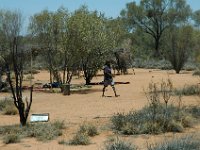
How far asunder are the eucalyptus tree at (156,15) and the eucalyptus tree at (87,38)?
Result: 43328mm

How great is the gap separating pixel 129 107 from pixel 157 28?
194ft

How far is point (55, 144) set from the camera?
1245 centimetres

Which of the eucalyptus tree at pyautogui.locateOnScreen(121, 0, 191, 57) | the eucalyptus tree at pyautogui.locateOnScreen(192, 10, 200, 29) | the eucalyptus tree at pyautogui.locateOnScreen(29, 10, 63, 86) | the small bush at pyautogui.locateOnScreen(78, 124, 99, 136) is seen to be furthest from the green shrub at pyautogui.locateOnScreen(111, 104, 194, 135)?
the eucalyptus tree at pyautogui.locateOnScreen(192, 10, 200, 29)

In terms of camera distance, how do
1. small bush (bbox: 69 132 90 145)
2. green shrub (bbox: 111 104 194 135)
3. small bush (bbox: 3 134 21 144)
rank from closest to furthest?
small bush (bbox: 69 132 90 145) → small bush (bbox: 3 134 21 144) → green shrub (bbox: 111 104 194 135)

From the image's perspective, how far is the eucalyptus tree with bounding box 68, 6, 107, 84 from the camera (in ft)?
96.9

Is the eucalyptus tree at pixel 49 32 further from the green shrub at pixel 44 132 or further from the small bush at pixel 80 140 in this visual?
the small bush at pixel 80 140

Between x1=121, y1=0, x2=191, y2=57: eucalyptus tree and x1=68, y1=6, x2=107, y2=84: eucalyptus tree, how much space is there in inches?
1706

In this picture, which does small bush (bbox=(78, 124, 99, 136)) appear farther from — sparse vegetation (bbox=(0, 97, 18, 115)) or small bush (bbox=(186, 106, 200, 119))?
sparse vegetation (bbox=(0, 97, 18, 115))

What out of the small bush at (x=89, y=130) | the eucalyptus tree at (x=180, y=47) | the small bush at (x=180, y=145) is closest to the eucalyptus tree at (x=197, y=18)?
the eucalyptus tree at (x=180, y=47)

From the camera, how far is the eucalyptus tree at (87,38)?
29531 millimetres

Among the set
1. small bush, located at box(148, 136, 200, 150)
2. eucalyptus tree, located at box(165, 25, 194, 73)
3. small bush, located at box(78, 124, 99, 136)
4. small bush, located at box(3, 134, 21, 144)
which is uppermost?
eucalyptus tree, located at box(165, 25, 194, 73)

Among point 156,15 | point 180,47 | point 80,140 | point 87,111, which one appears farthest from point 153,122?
point 156,15

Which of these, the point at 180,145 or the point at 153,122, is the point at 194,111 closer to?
the point at 153,122

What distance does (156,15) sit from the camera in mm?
77000
